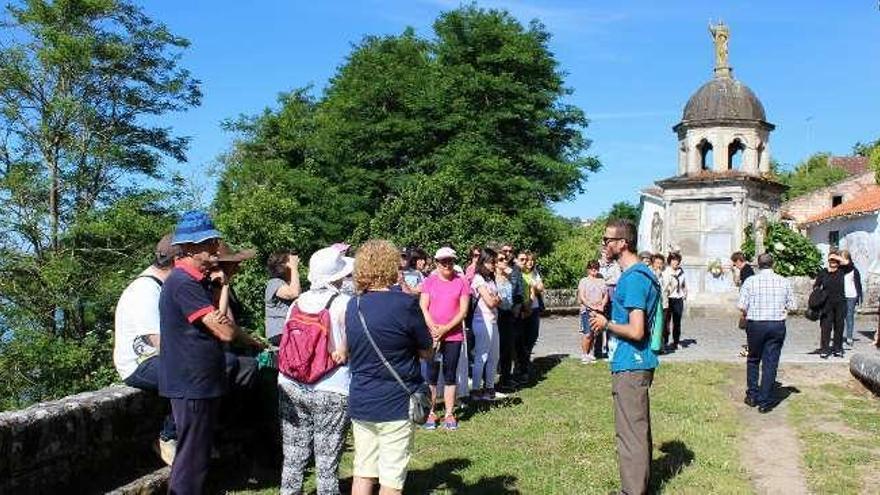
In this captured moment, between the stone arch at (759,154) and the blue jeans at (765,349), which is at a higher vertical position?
the stone arch at (759,154)

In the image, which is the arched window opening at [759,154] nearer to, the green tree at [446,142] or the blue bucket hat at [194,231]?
the green tree at [446,142]

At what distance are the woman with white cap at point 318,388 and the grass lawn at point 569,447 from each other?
1.05 metres

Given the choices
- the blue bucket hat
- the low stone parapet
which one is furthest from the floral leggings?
the low stone parapet

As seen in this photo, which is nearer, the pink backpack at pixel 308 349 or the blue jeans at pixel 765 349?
the pink backpack at pixel 308 349

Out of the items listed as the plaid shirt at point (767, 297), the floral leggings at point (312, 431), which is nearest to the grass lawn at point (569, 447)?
→ the floral leggings at point (312, 431)

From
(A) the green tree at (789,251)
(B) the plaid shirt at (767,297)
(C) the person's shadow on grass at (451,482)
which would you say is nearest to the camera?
(C) the person's shadow on grass at (451,482)

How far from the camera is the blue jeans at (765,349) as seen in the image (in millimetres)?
10148

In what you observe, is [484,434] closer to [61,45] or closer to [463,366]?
[463,366]

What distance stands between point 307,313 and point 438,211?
19.5 m

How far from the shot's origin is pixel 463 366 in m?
9.74

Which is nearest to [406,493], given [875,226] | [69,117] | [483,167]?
[69,117]

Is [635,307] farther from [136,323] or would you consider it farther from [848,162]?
[848,162]

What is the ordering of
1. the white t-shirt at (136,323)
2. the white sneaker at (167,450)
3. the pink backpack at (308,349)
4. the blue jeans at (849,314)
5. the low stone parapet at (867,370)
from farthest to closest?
1. the blue jeans at (849,314)
2. the low stone parapet at (867,370)
3. the white sneaker at (167,450)
4. the white t-shirt at (136,323)
5. the pink backpack at (308,349)

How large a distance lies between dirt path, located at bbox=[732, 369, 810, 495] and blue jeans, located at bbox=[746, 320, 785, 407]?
291 mm
